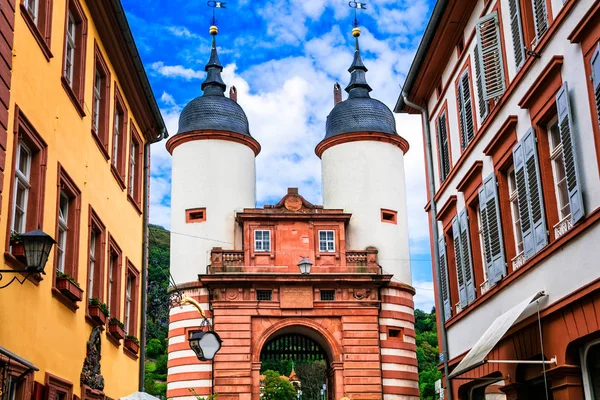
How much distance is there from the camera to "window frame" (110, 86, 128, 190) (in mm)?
19609

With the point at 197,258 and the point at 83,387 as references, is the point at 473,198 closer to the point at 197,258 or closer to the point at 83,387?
the point at 83,387

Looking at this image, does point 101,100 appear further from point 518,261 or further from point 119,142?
point 518,261

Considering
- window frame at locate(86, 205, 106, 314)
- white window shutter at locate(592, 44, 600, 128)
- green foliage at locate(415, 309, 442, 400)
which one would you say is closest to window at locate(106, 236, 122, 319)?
window frame at locate(86, 205, 106, 314)

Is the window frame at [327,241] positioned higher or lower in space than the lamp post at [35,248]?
higher

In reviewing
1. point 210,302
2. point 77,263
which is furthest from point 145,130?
point 210,302

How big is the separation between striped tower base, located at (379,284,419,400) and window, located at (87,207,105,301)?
2320cm

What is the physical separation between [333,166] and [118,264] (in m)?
24.7

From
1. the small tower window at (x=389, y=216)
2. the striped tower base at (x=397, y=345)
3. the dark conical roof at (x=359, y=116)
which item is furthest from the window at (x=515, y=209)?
the dark conical roof at (x=359, y=116)

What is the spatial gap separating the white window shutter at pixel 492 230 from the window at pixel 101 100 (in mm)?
7931

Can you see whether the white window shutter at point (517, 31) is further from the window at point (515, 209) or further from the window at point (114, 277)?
the window at point (114, 277)

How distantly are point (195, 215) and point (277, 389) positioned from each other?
30.9 metres

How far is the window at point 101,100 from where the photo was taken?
17.8 m

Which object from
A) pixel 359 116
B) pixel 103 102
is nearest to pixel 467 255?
pixel 103 102

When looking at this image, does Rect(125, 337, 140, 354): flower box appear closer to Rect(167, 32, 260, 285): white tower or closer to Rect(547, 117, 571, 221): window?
Rect(547, 117, 571, 221): window
